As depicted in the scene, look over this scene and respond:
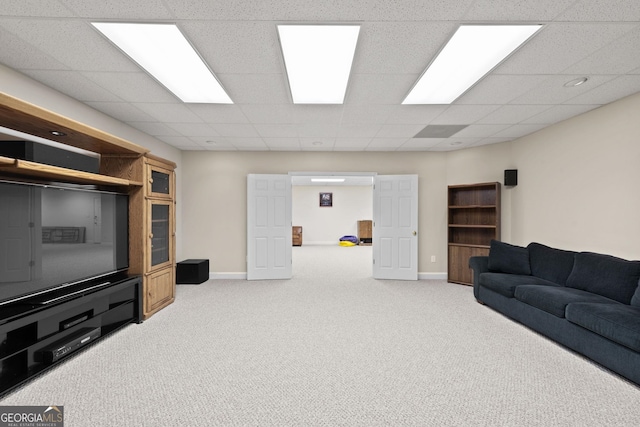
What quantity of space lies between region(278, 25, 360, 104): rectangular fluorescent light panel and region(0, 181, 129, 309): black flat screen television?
230cm

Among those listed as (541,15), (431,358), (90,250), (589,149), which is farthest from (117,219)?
(589,149)

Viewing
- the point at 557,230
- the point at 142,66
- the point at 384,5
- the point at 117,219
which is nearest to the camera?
the point at 384,5

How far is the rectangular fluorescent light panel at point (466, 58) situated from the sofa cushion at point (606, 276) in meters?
2.32

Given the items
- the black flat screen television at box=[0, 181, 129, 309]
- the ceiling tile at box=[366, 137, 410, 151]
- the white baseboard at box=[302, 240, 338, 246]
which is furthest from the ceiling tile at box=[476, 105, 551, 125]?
the white baseboard at box=[302, 240, 338, 246]

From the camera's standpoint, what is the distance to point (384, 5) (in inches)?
67.9

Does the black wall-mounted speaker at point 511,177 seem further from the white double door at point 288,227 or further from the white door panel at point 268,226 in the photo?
the white door panel at point 268,226

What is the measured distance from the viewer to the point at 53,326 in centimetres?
239

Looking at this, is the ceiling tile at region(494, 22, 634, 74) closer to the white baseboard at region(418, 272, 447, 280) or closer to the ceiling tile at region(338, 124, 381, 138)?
the ceiling tile at region(338, 124, 381, 138)

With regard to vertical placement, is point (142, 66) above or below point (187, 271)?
above

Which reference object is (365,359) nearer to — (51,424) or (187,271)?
(51,424)

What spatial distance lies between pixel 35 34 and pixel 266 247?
13.6 ft

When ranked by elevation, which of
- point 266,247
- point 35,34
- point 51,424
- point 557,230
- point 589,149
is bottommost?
point 51,424

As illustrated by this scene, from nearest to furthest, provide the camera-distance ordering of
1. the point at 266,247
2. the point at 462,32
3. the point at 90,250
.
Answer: the point at 462,32 → the point at 90,250 → the point at 266,247

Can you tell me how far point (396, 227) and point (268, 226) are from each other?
98.5 inches
